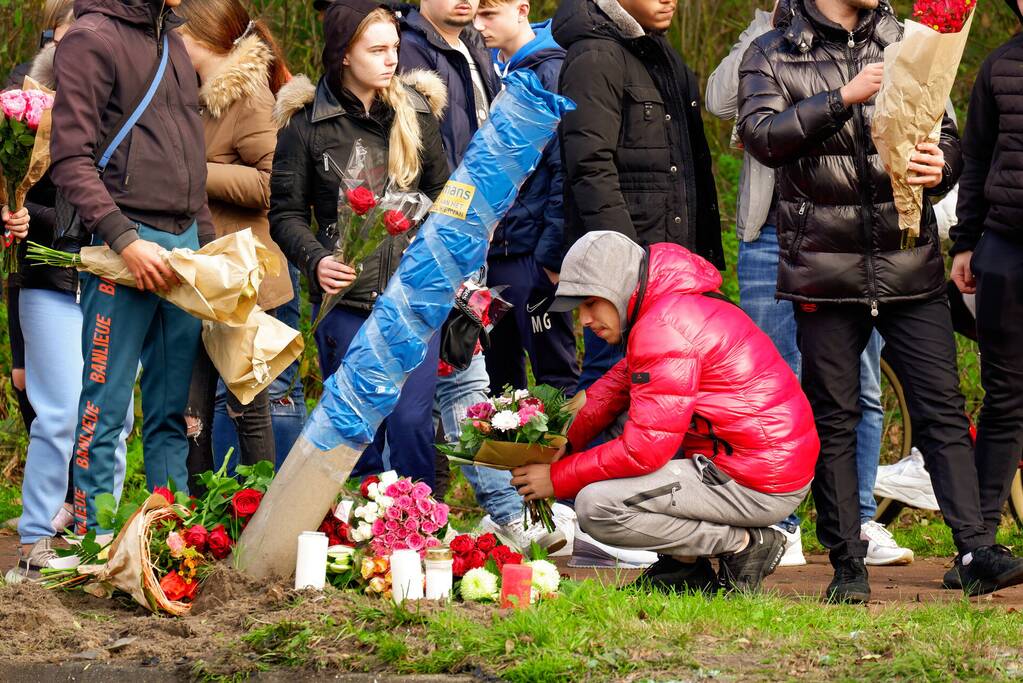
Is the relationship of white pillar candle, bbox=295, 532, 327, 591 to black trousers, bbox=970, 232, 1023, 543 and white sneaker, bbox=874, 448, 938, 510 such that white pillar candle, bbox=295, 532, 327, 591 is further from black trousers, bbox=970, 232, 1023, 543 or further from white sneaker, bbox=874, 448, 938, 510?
white sneaker, bbox=874, 448, 938, 510

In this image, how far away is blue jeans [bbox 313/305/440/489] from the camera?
20.3ft

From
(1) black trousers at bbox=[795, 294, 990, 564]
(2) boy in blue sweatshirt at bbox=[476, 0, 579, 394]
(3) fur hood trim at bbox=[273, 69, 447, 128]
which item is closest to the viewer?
(1) black trousers at bbox=[795, 294, 990, 564]

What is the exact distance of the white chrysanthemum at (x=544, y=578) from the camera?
5.04 meters

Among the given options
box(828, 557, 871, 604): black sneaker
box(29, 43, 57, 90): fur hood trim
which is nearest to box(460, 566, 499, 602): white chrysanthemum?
box(828, 557, 871, 604): black sneaker

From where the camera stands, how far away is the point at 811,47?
5652 millimetres

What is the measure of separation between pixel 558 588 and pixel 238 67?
Result: 3.05 meters

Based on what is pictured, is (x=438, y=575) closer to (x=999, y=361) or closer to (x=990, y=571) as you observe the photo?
(x=990, y=571)

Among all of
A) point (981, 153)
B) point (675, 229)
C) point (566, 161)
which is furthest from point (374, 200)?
point (981, 153)

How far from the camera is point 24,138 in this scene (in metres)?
6.03

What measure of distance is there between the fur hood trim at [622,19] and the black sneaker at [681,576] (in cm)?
229

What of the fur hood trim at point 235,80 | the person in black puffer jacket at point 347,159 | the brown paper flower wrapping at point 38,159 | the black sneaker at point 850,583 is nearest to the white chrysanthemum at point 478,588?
the person in black puffer jacket at point 347,159

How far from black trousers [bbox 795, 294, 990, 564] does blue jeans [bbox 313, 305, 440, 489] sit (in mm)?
1571

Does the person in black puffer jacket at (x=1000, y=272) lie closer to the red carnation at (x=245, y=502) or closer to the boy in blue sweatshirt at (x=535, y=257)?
the boy in blue sweatshirt at (x=535, y=257)

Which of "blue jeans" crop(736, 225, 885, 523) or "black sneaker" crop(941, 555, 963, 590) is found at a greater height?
"blue jeans" crop(736, 225, 885, 523)
